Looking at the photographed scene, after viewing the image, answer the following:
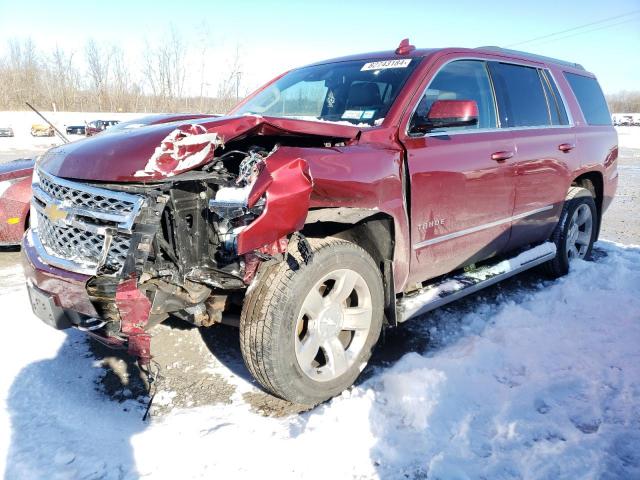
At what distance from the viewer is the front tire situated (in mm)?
2400

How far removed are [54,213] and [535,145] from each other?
3521 mm

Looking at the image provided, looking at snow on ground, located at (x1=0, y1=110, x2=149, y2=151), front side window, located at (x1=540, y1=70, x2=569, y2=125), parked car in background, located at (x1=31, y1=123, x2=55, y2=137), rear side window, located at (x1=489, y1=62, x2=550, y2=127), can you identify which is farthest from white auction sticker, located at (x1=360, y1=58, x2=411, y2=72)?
parked car in background, located at (x1=31, y1=123, x2=55, y2=137)

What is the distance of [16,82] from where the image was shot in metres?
52.0

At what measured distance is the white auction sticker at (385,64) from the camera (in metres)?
3.37

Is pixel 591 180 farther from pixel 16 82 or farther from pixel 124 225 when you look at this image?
pixel 16 82

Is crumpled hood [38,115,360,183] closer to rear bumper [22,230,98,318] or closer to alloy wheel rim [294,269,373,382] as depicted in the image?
rear bumper [22,230,98,318]

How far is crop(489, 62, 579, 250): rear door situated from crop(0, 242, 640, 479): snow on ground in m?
1.07

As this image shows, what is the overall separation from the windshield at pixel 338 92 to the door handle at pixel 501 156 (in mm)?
884

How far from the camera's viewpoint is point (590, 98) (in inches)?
198

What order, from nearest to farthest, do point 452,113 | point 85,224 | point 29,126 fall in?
1. point 85,224
2. point 452,113
3. point 29,126

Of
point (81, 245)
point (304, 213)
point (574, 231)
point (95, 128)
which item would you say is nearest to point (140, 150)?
point (81, 245)

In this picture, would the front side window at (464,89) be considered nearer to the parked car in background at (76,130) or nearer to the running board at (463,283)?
the running board at (463,283)

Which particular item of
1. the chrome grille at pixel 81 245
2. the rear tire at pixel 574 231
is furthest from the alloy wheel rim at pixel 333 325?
the rear tire at pixel 574 231

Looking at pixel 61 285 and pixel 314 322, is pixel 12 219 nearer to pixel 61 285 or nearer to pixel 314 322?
pixel 61 285
